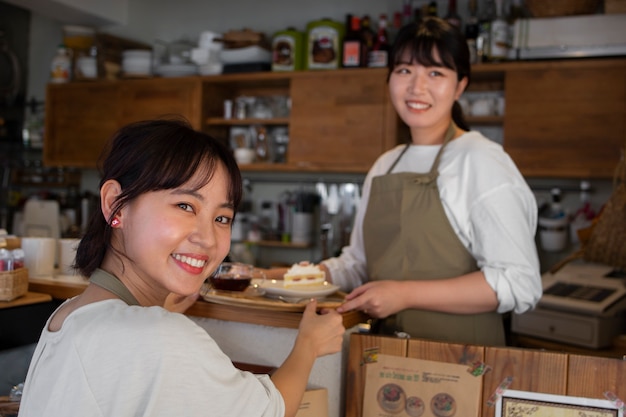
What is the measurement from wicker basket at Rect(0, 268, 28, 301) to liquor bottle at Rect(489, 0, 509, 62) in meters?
2.66

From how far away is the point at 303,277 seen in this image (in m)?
1.57

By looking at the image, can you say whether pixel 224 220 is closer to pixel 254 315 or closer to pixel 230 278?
pixel 254 315

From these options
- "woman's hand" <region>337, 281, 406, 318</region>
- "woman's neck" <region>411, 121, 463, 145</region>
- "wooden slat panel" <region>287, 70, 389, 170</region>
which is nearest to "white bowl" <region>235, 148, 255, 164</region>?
"wooden slat panel" <region>287, 70, 389, 170</region>

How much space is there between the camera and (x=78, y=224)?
4.70 meters

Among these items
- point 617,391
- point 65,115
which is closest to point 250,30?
point 65,115

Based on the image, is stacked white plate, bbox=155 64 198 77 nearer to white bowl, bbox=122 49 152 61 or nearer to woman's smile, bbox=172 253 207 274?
white bowl, bbox=122 49 152 61

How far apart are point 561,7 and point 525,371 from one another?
2.51 m

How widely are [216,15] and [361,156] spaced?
5.30 feet

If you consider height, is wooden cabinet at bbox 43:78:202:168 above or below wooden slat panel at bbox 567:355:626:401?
above

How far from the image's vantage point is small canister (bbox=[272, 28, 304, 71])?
3.96m

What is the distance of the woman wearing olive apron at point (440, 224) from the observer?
1.52 meters

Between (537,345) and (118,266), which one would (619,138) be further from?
(118,266)

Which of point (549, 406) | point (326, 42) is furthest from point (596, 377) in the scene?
point (326, 42)

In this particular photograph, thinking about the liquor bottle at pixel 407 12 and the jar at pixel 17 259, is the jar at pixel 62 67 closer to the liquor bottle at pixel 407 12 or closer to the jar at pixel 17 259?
the liquor bottle at pixel 407 12
